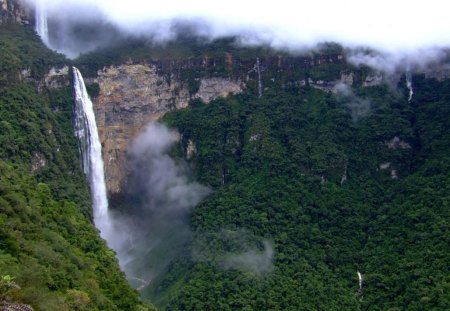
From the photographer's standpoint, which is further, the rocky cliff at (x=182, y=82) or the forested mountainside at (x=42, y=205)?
the rocky cliff at (x=182, y=82)

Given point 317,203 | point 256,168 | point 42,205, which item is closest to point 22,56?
point 256,168

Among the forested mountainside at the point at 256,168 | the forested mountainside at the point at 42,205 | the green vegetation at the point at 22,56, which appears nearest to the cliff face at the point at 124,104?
the forested mountainside at the point at 256,168

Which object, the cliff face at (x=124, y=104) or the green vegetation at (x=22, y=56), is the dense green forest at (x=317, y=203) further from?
the green vegetation at (x=22, y=56)

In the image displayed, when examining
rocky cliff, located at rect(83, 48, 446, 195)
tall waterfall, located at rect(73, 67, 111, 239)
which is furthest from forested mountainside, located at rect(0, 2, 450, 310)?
tall waterfall, located at rect(73, 67, 111, 239)

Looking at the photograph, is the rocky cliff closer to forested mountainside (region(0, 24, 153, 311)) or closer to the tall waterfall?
the tall waterfall

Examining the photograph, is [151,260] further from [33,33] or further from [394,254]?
[33,33]

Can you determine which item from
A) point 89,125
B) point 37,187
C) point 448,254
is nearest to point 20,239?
point 37,187

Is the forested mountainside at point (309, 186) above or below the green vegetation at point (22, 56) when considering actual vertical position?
below
